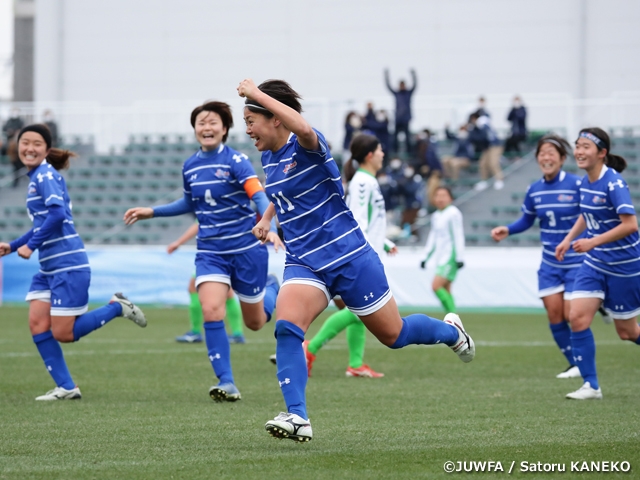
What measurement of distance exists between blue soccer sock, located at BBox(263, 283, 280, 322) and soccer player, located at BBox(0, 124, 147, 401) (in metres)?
1.53

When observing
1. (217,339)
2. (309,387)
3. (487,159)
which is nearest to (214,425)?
(217,339)

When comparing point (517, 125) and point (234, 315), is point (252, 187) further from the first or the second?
point (517, 125)

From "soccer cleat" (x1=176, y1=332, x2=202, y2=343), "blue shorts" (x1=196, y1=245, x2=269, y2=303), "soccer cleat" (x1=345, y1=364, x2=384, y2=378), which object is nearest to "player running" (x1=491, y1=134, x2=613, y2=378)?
"soccer cleat" (x1=345, y1=364, x2=384, y2=378)

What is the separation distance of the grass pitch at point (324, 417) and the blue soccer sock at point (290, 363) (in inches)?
13.1

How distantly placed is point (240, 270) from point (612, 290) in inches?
118

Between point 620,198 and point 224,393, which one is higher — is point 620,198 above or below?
above

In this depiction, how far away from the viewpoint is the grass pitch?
5.18 metres

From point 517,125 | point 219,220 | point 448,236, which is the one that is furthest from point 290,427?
point 517,125

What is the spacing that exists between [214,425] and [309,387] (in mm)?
2339

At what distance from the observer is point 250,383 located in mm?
9062

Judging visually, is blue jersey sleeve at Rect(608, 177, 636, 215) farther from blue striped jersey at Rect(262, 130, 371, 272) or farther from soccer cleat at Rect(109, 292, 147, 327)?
soccer cleat at Rect(109, 292, 147, 327)

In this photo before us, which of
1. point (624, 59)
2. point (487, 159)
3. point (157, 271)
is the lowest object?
point (157, 271)

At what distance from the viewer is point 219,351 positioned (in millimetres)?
7879

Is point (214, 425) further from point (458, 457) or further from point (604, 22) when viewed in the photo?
point (604, 22)
